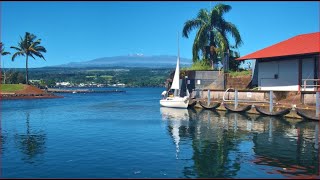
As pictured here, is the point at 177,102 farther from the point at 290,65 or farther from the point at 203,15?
the point at 290,65

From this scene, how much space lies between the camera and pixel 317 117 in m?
34.4

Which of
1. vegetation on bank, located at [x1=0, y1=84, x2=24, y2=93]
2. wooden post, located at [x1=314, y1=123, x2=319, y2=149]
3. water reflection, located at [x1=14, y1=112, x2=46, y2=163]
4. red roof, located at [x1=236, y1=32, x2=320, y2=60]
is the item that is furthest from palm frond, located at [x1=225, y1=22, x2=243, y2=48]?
vegetation on bank, located at [x1=0, y1=84, x2=24, y2=93]

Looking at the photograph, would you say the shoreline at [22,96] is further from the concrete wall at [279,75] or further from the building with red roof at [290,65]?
the concrete wall at [279,75]

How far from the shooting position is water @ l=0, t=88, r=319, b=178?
1680cm

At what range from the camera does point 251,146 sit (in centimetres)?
2327

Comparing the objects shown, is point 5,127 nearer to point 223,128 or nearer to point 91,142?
point 91,142

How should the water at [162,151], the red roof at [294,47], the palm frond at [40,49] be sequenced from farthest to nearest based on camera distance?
the palm frond at [40,49] → the red roof at [294,47] → the water at [162,151]

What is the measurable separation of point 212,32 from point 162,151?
4277 cm

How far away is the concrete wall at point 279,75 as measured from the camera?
42812 millimetres

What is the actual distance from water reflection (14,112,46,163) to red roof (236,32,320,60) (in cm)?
2765

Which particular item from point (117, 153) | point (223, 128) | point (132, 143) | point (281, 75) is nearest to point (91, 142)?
point (132, 143)

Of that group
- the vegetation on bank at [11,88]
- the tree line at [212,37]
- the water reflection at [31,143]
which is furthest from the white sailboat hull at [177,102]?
the vegetation on bank at [11,88]

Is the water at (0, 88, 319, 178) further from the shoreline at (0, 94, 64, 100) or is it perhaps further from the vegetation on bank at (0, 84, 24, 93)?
the vegetation on bank at (0, 84, 24, 93)

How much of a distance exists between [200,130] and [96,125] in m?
10.1
